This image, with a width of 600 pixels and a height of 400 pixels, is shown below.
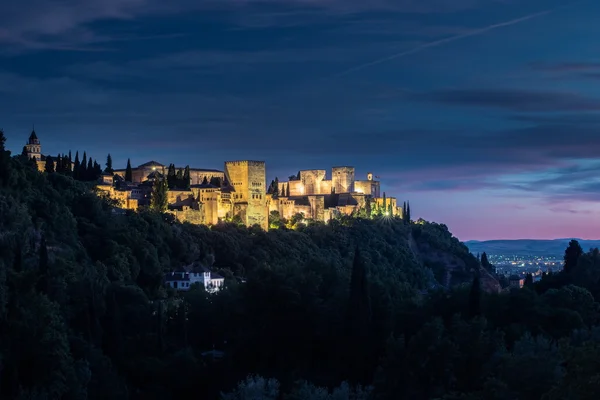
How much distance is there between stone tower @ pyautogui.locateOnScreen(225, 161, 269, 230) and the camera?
113 metres

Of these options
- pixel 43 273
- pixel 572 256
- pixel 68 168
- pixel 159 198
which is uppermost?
pixel 68 168

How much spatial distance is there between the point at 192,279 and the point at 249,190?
129ft

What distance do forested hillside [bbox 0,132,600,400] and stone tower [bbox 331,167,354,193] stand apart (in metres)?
76.7

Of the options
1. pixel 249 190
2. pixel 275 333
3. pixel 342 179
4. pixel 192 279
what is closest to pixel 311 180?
pixel 342 179

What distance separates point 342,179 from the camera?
147 meters

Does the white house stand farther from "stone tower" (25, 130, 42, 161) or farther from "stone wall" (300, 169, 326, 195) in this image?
"stone wall" (300, 169, 326, 195)

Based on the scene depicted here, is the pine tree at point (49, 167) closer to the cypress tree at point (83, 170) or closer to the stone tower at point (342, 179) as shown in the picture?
the cypress tree at point (83, 170)

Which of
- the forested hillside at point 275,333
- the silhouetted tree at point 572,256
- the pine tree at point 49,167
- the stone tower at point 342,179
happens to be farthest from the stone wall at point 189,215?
the stone tower at point 342,179

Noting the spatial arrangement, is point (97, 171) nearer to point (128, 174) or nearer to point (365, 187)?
point (128, 174)

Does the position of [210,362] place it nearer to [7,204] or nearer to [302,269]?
[302,269]

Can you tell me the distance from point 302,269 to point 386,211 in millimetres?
86713

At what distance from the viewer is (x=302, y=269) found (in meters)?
55.8

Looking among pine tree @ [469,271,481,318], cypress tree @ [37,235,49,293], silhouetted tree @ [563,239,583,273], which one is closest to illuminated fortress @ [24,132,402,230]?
silhouetted tree @ [563,239,583,273]

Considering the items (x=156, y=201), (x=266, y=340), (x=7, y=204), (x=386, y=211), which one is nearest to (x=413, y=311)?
(x=266, y=340)
